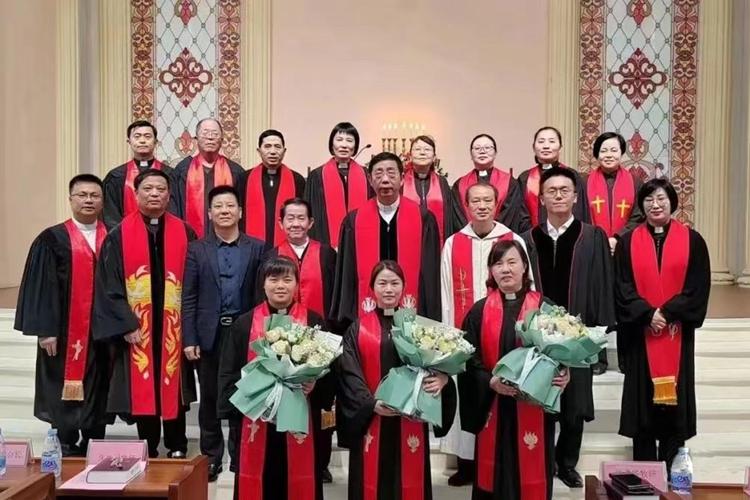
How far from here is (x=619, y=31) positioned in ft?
33.9

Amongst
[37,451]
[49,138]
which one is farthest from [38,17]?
[37,451]

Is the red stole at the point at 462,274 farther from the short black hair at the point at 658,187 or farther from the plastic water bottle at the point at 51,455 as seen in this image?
the plastic water bottle at the point at 51,455

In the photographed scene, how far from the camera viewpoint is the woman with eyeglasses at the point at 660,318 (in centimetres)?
465

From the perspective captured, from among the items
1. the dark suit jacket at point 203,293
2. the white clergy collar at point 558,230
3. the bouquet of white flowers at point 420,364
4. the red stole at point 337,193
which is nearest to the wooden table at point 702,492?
the bouquet of white flowers at point 420,364

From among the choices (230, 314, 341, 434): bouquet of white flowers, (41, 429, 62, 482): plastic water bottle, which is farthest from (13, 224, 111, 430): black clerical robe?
(230, 314, 341, 434): bouquet of white flowers

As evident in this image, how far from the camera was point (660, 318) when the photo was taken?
462cm

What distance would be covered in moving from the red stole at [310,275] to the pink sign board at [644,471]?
205 cm

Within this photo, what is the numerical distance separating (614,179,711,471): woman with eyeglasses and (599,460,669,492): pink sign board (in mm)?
1202

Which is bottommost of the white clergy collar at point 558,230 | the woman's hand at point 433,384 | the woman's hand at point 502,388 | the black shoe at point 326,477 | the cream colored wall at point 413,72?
the black shoe at point 326,477

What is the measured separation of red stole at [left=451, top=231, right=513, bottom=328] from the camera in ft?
16.2

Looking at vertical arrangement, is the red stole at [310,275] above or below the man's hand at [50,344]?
above

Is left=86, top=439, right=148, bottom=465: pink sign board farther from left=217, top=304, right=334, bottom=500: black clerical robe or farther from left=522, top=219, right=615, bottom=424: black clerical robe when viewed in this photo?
left=522, top=219, right=615, bottom=424: black clerical robe

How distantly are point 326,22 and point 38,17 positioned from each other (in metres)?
3.59

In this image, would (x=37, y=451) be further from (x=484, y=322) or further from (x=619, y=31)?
(x=619, y=31)
